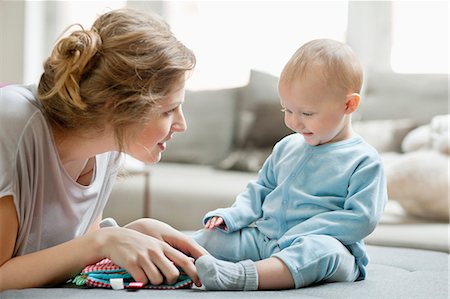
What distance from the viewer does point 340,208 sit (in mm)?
1522

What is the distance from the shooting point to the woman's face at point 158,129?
1483 mm

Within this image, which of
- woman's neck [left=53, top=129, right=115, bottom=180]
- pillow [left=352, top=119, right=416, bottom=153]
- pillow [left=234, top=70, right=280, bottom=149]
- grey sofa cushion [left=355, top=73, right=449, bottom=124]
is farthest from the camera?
pillow [left=234, top=70, right=280, bottom=149]

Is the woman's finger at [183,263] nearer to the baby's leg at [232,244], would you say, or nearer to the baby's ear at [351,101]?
the baby's leg at [232,244]

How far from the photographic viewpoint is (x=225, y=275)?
4.40 feet

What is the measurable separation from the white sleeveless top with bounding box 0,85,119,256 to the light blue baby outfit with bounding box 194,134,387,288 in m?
0.30

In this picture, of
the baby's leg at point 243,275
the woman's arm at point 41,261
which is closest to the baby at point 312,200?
the baby's leg at point 243,275

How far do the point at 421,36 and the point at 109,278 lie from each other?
12.8 ft

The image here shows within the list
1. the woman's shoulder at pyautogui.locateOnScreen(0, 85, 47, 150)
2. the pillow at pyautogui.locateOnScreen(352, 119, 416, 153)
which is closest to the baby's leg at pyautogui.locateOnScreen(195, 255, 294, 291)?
the woman's shoulder at pyautogui.locateOnScreen(0, 85, 47, 150)

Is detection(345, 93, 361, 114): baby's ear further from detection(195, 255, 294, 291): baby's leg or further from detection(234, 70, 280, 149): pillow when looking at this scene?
detection(234, 70, 280, 149): pillow

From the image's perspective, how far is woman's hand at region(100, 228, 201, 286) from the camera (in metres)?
1.34

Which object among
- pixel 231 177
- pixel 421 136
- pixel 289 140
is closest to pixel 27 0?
pixel 231 177

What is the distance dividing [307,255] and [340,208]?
17 cm

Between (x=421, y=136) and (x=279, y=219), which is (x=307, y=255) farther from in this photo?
(x=421, y=136)

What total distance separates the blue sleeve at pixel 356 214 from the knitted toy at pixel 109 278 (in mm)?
263
